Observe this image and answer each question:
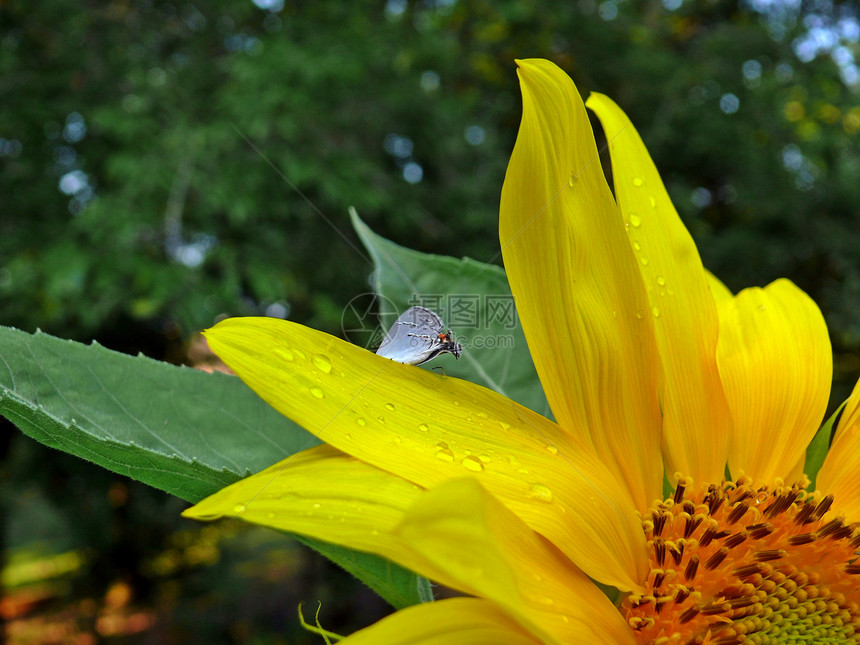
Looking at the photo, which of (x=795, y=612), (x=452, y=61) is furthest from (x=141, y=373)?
(x=452, y=61)

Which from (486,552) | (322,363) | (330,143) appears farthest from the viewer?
(330,143)

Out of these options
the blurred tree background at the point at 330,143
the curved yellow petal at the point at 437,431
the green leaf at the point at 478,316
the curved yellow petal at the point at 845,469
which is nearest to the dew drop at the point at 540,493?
the curved yellow petal at the point at 437,431

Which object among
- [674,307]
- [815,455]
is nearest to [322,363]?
[674,307]

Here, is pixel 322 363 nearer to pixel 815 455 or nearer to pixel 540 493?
pixel 540 493

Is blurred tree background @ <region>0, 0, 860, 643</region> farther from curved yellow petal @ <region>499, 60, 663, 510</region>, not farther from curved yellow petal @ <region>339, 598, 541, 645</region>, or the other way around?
curved yellow petal @ <region>339, 598, 541, 645</region>

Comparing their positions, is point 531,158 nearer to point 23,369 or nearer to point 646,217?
point 646,217

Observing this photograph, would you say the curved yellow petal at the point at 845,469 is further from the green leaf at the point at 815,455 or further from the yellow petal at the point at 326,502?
the yellow petal at the point at 326,502
